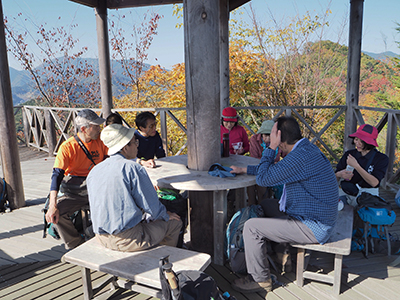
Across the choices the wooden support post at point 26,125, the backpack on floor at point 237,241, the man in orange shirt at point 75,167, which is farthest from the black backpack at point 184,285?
the wooden support post at point 26,125

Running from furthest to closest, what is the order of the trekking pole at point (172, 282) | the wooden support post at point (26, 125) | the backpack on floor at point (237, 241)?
the wooden support post at point (26, 125), the backpack on floor at point (237, 241), the trekking pole at point (172, 282)

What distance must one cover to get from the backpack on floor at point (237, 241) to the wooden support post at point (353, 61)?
3.15 m

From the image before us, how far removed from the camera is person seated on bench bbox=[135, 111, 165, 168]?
10.8ft

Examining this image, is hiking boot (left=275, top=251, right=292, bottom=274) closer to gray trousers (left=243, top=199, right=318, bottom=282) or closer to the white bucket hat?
gray trousers (left=243, top=199, right=318, bottom=282)

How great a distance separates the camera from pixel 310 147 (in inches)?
81.8

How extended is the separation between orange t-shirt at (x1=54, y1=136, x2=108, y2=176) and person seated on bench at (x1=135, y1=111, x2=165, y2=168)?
1.46ft

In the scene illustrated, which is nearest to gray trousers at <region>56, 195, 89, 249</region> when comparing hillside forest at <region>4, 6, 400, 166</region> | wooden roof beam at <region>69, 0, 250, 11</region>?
wooden roof beam at <region>69, 0, 250, 11</region>

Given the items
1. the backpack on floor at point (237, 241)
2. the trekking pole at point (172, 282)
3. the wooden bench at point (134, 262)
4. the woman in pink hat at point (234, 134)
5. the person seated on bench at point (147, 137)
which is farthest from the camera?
the woman in pink hat at point (234, 134)

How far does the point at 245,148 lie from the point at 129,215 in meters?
2.13

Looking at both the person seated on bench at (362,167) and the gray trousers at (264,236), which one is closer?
the gray trousers at (264,236)

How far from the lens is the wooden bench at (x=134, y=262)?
1.76 meters

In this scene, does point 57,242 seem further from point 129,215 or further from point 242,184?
point 242,184

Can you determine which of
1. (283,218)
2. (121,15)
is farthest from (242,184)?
(121,15)

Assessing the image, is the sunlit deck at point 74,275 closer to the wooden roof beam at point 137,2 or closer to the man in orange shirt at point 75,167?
the man in orange shirt at point 75,167
